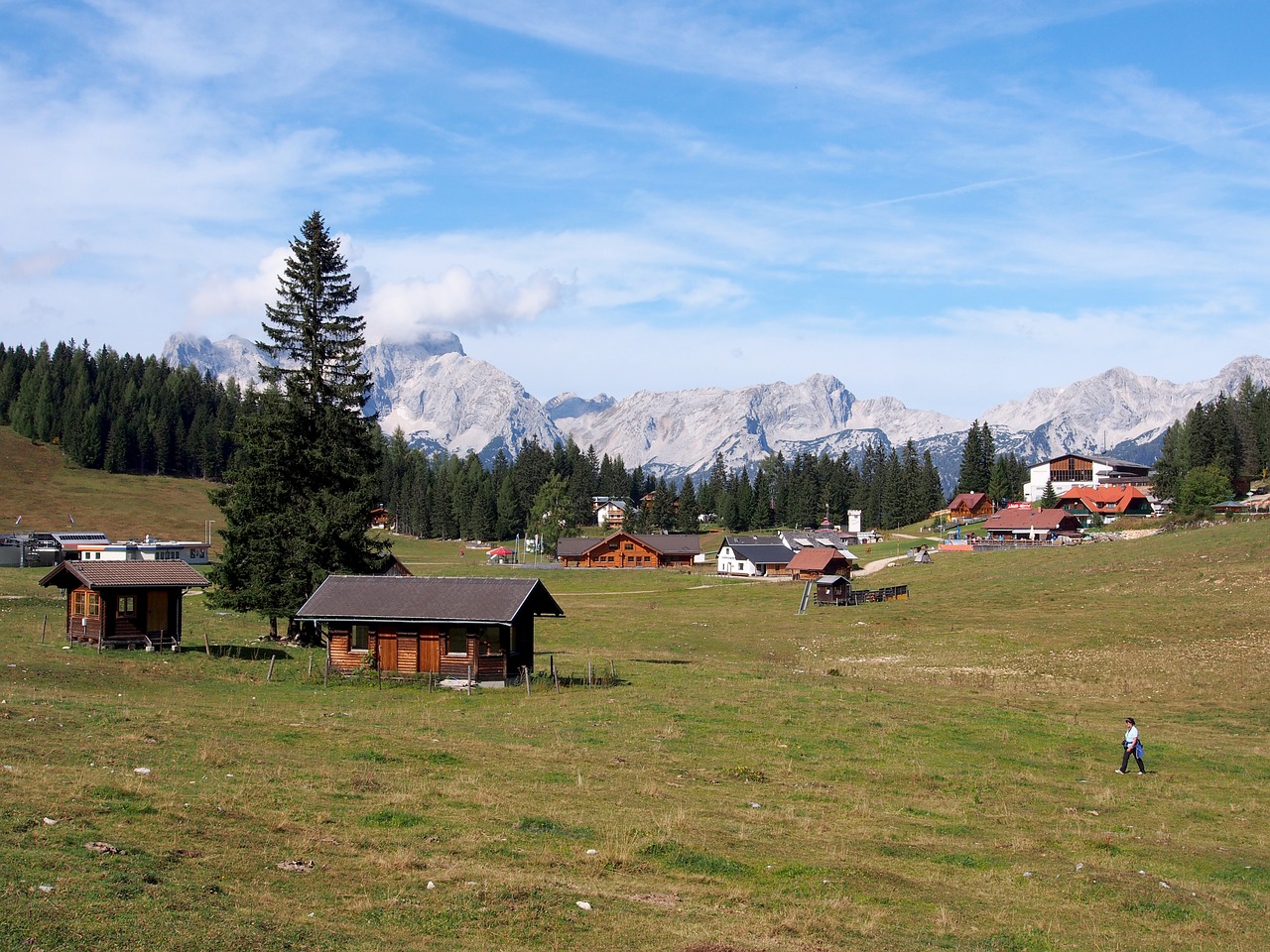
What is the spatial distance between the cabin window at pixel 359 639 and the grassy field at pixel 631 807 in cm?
216

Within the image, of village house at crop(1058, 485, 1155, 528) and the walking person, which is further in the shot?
village house at crop(1058, 485, 1155, 528)

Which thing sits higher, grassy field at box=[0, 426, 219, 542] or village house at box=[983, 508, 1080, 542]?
grassy field at box=[0, 426, 219, 542]

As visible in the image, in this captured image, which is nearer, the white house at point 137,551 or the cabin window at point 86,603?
the cabin window at point 86,603

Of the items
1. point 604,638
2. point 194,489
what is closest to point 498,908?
point 604,638

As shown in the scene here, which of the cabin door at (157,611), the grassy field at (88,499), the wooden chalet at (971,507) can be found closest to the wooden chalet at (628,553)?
the wooden chalet at (971,507)

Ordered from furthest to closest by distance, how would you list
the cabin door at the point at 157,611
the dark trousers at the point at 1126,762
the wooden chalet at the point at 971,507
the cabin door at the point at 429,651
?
the wooden chalet at the point at 971,507, the cabin door at the point at 157,611, the cabin door at the point at 429,651, the dark trousers at the point at 1126,762

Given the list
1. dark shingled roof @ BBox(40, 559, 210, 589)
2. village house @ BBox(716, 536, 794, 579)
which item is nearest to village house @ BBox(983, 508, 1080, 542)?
village house @ BBox(716, 536, 794, 579)

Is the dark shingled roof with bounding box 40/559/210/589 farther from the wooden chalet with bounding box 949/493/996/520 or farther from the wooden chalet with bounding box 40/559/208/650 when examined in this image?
the wooden chalet with bounding box 949/493/996/520

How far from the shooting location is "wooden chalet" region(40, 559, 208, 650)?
1869 inches

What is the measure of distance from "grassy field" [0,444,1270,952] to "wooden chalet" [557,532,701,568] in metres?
105

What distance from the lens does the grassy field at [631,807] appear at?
49.2 ft

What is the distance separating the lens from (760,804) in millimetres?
24688

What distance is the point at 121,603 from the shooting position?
1895 inches

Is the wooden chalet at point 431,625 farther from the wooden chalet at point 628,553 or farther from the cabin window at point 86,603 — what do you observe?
the wooden chalet at point 628,553
